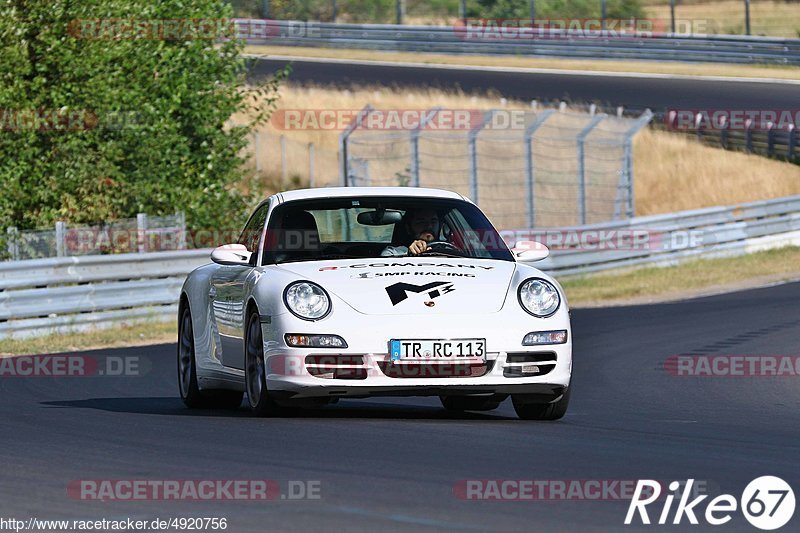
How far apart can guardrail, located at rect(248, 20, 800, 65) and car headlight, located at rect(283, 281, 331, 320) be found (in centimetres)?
3865

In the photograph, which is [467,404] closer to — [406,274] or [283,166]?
[406,274]

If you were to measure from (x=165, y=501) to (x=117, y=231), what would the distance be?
15.5 meters

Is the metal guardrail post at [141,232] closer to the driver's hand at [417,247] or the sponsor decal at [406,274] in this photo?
the driver's hand at [417,247]

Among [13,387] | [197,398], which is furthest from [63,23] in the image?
A: [197,398]

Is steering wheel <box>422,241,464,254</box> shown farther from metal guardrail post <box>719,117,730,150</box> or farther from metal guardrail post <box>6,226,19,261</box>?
metal guardrail post <box>719,117,730,150</box>

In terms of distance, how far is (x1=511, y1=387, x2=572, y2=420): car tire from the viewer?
9383mm

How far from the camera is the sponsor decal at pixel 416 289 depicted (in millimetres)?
8969

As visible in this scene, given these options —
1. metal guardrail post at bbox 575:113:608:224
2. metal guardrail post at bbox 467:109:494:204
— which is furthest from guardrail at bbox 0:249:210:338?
metal guardrail post at bbox 575:113:608:224

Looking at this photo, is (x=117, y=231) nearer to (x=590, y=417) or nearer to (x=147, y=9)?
(x=147, y=9)

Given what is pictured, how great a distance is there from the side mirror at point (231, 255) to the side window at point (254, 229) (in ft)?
0.69

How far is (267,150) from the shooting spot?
125 ft

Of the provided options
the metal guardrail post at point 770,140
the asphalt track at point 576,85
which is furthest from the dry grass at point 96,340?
the asphalt track at point 576,85

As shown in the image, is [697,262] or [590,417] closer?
[590,417]

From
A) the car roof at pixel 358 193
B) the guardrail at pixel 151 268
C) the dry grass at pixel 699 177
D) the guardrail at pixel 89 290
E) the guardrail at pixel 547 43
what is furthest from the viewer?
the guardrail at pixel 547 43
